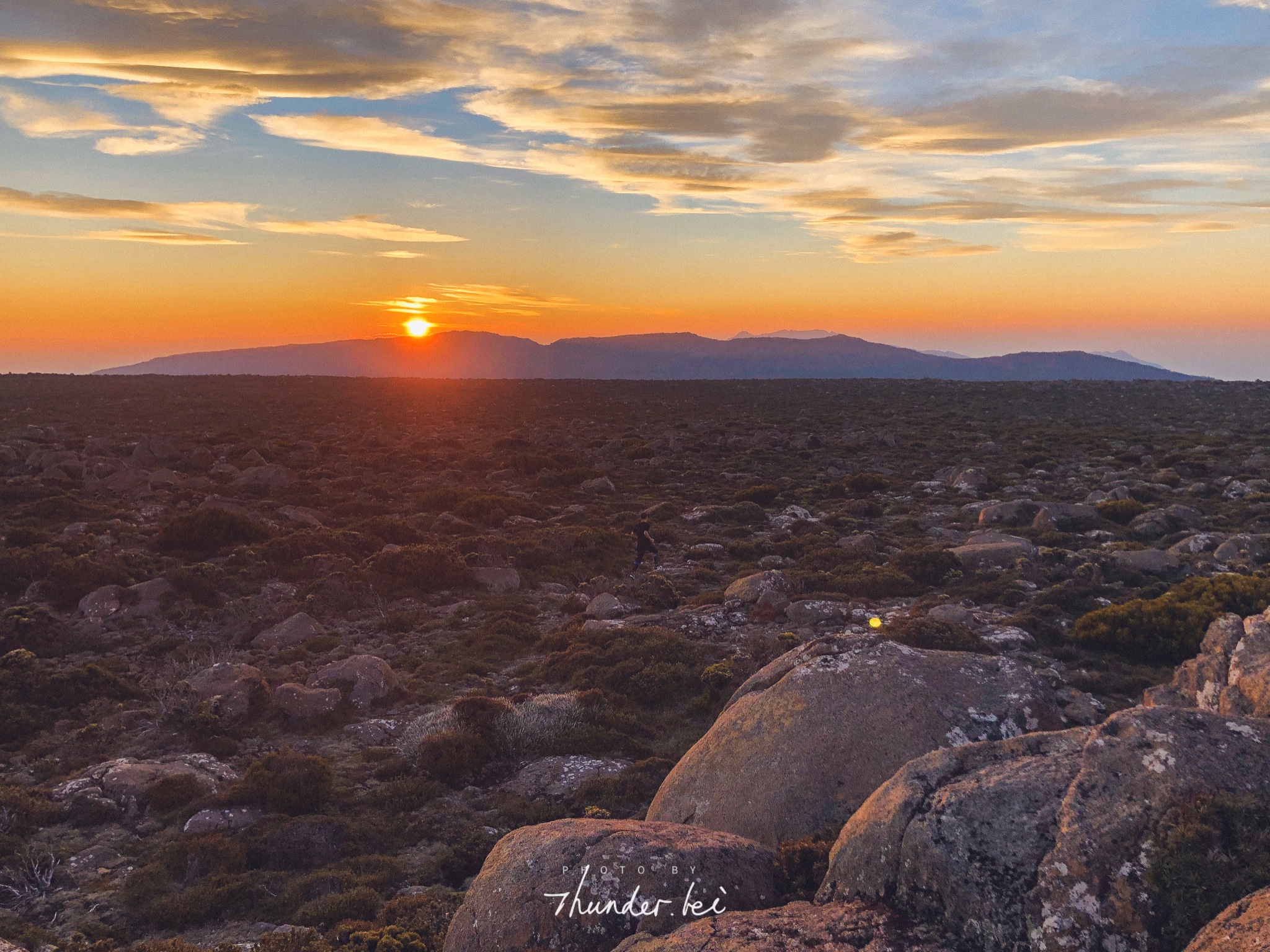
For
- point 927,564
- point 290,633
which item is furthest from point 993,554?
point 290,633

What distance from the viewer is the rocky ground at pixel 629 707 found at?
15.0ft

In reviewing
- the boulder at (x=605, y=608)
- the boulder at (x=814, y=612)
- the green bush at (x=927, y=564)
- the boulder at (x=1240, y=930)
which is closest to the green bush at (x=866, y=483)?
the green bush at (x=927, y=564)

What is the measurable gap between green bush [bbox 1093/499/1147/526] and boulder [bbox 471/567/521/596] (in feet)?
62.1

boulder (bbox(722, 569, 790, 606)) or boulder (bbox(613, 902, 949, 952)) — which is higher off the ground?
boulder (bbox(613, 902, 949, 952))

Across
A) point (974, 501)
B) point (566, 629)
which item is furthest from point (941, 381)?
point (566, 629)

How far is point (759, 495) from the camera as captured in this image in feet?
99.1

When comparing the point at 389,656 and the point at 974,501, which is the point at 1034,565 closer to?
the point at 974,501

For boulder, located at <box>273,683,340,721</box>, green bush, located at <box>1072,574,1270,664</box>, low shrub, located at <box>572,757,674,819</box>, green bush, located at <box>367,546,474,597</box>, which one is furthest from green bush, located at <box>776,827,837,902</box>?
green bush, located at <box>367,546,474,597</box>

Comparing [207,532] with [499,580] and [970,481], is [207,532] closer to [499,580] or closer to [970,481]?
[499,580]

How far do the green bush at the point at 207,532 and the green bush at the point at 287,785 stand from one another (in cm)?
1353

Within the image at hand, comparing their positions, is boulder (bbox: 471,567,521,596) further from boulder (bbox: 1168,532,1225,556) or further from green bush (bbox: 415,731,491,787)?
boulder (bbox: 1168,532,1225,556)

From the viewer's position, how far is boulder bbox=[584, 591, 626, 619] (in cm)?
1775

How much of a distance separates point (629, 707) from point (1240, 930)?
32.4 feet

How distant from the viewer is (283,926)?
7.68 metres
